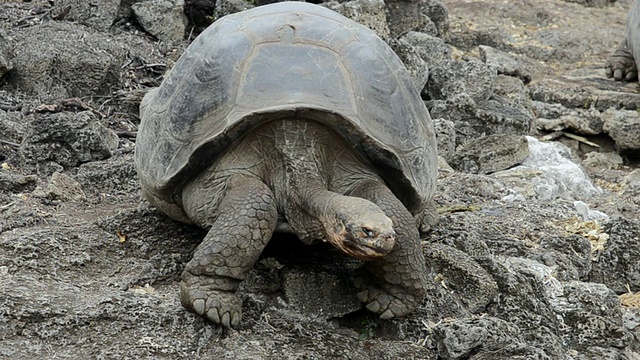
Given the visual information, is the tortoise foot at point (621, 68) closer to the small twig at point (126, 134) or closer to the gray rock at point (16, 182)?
the small twig at point (126, 134)

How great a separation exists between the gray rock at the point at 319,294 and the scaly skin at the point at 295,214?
2.4 inches

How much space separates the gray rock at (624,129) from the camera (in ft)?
26.1

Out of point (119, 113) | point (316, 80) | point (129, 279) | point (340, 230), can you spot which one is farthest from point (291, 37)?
point (119, 113)

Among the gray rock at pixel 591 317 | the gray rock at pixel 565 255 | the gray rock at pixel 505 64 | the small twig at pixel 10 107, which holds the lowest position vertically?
the gray rock at pixel 505 64

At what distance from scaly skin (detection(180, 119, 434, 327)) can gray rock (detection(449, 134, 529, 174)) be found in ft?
9.25

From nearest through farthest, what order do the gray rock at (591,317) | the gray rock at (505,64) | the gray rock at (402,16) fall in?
the gray rock at (591,317) → the gray rock at (402,16) → the gray rock at (505,64)

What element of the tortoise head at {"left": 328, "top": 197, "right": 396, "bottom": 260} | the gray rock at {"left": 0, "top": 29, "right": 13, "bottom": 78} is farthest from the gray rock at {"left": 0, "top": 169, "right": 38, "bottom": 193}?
the tortoise head at {"left": 328, "top": 197, "right": 396, "bottom": 260}

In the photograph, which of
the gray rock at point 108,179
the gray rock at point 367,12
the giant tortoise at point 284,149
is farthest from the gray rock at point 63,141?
the gray rock at point 367,12

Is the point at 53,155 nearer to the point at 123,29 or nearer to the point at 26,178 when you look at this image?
the point at 26,178

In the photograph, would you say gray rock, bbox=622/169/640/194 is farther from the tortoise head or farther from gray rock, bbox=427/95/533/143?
the tortoise head

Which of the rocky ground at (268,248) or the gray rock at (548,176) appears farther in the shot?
the gray rock at (548,176)

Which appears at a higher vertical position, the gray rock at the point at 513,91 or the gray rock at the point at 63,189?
the gray rock at the point at 63,189

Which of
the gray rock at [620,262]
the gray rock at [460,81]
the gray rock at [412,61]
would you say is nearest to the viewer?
the gray rock at [620,262]

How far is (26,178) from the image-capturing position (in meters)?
3.94
